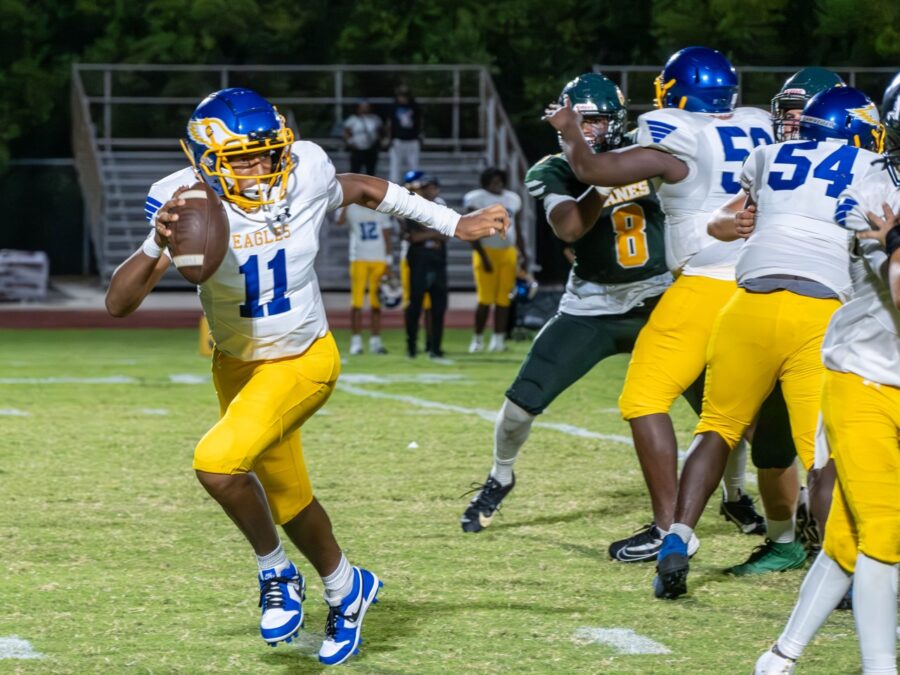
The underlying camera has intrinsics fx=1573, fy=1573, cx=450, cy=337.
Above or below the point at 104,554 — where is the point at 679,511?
above

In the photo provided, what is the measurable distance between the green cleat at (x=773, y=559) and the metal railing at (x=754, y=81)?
14949 millimetres

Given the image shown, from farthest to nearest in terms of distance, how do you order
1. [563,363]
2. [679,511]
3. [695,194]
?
[563,363]
[695,194]
[679,511]

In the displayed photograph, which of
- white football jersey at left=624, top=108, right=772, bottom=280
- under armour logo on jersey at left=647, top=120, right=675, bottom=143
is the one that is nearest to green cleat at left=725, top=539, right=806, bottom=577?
white football jersey at left=624, top=108, right=772, bottom=280

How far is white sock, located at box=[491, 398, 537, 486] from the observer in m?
6.62

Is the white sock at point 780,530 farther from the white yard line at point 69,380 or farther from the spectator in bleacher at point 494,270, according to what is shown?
the spectator in bleacher at point 494,270

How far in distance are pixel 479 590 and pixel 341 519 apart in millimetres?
1495

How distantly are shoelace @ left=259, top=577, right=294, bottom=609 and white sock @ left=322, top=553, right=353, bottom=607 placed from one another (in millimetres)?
145

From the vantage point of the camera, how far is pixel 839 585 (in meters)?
3.99

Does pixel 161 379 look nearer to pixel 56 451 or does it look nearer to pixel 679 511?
pixel 56 451

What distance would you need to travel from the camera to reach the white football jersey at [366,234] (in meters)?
15.1

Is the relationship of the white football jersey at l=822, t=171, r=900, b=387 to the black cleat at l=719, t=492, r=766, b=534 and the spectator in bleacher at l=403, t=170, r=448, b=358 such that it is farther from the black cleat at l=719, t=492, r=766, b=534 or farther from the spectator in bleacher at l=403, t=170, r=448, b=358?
the spectator in bleacher at l=403, t=170, r=448, b=358

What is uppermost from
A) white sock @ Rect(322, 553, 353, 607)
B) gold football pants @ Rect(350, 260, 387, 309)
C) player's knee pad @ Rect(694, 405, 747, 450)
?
player's knee pad @ Rect(694, 405, 747, 450)

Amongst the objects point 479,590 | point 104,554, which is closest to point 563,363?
point 479,590

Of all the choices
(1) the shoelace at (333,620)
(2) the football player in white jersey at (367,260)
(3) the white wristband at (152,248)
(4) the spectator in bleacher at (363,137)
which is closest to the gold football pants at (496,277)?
(2) the football player in white jersey at (367,260)
